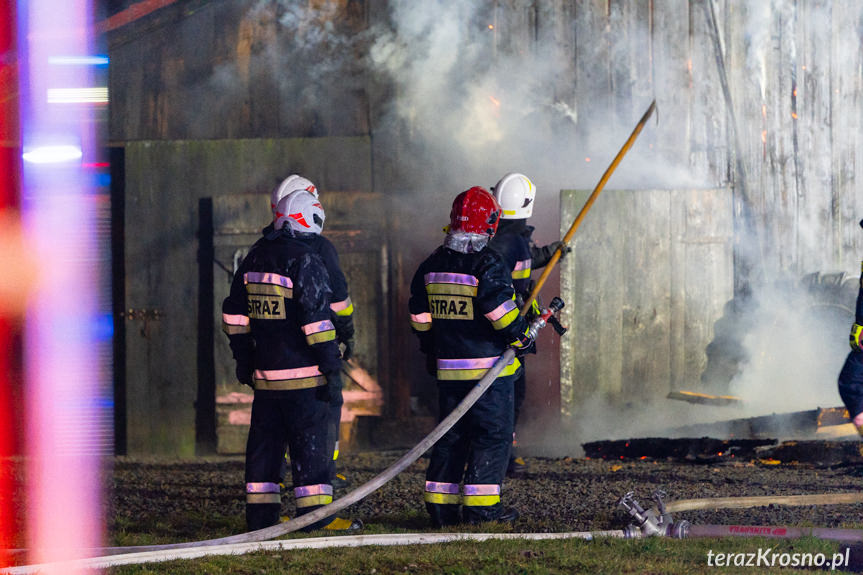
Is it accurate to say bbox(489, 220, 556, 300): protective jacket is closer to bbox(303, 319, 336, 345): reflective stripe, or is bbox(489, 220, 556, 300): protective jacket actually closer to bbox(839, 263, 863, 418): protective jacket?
bbox(303, 319, 336, 345): reflective stripe

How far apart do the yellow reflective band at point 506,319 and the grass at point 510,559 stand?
122cm

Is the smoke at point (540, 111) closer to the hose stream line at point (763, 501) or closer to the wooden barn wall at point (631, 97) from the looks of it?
the wooden barn wall at point (631, 97)

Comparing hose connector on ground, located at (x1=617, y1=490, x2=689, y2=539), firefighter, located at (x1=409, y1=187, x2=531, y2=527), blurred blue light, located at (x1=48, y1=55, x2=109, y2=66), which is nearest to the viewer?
hose connector on ground, located at (x1=617, y1=490, x2=689, y2=539)

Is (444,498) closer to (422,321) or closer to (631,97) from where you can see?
(422,321)

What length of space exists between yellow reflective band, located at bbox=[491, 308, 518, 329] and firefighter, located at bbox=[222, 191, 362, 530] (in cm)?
93

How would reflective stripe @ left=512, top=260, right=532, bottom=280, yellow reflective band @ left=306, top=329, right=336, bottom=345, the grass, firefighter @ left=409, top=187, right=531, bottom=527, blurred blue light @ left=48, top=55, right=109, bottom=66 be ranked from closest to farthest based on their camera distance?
the grass → yellow reflective band @ left=306, top=329, right=336, bottom=345 → firefighter @ left=409, top=187, right=531, bottom=527 → reflective stripe @ left=512, top=260, right=532, bottom=280 → blurred blue light @ left=48, top=55, right=109, bottom=66

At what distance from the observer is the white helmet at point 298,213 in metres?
5.75

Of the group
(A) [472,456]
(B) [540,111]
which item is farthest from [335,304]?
(B) [540,111]

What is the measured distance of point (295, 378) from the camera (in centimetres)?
556

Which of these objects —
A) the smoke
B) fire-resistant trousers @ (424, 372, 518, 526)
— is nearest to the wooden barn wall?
the smoke

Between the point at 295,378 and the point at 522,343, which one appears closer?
the point at 295,378

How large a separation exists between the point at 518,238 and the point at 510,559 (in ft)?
8.64

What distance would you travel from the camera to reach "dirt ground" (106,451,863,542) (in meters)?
5.77

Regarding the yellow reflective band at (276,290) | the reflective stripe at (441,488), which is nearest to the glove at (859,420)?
the reflective stripe at (441,488)
